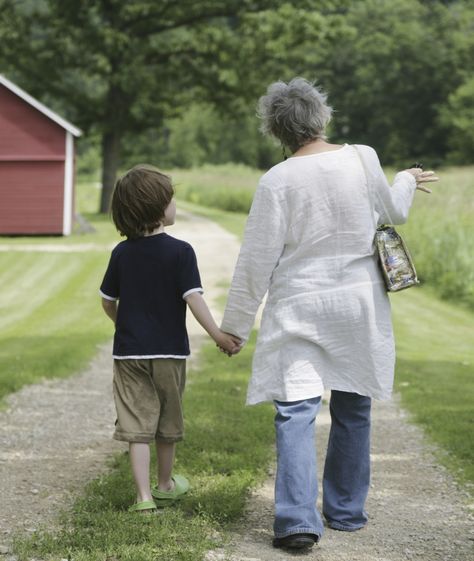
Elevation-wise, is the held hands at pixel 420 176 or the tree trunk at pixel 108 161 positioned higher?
the held hands at pixel 420 176

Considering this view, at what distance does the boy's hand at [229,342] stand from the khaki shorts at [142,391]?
0.26 metres

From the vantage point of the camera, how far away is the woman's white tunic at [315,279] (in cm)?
433

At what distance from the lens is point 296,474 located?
4.27 metres

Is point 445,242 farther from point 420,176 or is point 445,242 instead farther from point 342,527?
point 342,527

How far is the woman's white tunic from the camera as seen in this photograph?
4.33 metres

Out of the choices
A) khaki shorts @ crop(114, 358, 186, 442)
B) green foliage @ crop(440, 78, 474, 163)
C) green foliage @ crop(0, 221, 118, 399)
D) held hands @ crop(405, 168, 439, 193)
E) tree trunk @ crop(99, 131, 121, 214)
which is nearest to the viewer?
khaki shorts @ crop(114, 358, 186, 442)

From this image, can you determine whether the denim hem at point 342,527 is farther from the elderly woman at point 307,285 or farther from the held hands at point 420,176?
the held hands at point 420,176

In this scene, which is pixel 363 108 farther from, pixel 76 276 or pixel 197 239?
pixel 76 276

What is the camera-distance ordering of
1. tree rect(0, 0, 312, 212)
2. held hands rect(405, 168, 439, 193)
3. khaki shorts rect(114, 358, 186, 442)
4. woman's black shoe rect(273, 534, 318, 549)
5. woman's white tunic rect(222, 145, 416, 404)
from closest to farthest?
woman's black shoe rect(273, 534, 318, 549) → woman's white tunic rect(222, 145, 416, 404) → khaki shorts rect(114, 358, 186, 442) → held hands rect(405, 168, 439, 193) → tree rect(0, 0, 312, 212)

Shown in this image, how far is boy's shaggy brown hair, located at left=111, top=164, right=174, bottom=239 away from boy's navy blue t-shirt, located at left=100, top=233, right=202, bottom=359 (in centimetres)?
10

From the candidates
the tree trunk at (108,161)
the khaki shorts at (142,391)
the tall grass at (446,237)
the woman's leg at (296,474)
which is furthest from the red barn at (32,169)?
the woman's leg at (296,474)

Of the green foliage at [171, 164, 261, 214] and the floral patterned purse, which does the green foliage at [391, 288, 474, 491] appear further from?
the green foliage at [171, 164, 261, 214]

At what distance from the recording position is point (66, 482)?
5.52 m

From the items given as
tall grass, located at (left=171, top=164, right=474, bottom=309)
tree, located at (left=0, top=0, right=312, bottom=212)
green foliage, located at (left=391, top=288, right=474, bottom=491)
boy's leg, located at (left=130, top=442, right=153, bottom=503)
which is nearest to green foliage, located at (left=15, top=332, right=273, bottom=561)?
boy's leg, located at (left=130, top=442, right=153, bottom=503)
